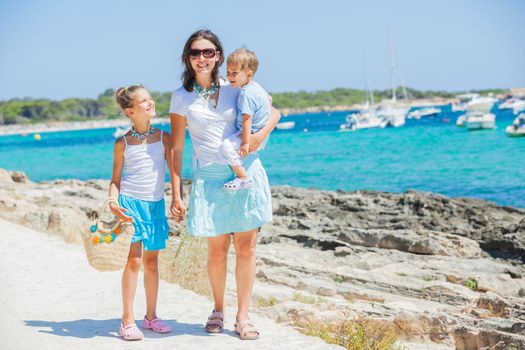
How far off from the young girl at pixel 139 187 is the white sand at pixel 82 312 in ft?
0.91

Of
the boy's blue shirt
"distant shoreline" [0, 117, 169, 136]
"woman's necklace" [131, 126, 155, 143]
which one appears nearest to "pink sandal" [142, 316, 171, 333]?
"woman's necklace" [131, 126, 155, 143]

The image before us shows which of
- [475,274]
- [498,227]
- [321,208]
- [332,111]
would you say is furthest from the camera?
[332,111]

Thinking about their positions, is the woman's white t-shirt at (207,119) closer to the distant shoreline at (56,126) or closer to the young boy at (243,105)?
the young boy at (243,105)

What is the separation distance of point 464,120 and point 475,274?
184 feet

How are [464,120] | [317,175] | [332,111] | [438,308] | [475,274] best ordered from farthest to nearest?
[332,111], [464,120], [317,175], [475,274], [438,308]

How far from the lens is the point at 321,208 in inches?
720

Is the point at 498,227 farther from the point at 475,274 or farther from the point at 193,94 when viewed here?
the point at 193,94

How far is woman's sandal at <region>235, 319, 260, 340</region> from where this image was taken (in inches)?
212

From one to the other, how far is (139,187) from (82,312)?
4.89 ft

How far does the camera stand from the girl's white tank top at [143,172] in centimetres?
547

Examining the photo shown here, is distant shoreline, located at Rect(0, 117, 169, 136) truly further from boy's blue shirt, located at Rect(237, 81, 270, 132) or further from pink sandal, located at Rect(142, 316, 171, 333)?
boy's blue shirt, located at Rect(237, 81, 270, 132)

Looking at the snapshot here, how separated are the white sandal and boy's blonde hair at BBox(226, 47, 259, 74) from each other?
79 centimetres

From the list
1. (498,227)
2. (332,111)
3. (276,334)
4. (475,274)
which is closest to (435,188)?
(498,227)

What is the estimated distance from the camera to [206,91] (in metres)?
5.36
